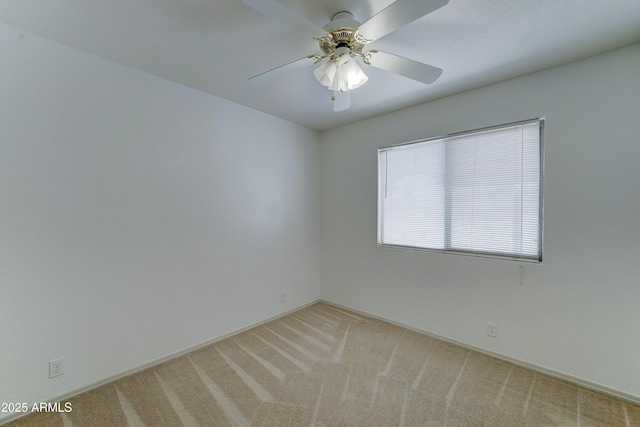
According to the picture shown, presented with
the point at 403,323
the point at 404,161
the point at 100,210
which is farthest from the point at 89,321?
the point at 404,161

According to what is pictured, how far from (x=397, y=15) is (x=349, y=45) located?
375mm

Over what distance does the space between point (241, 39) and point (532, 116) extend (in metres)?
2.39

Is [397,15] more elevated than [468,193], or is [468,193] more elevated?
[397,15]

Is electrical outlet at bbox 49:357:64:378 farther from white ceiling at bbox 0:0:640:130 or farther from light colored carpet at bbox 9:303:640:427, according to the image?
white ceiling at bbox 0:0:640:130

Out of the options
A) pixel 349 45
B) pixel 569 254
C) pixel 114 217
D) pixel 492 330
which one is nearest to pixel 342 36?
pixel 349 45

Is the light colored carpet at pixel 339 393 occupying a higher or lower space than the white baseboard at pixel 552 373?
lower

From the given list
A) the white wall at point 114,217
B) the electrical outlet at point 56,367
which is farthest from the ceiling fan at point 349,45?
the electrical outlet at point 56,367

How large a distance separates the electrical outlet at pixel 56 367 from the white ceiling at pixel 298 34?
2.23m

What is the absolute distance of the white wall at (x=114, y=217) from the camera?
67.2 inches

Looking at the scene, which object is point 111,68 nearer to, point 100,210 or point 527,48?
point 100,210

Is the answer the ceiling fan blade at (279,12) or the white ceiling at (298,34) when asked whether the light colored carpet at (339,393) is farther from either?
the white ceiling at (298,34)

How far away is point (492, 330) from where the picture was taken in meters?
2.40

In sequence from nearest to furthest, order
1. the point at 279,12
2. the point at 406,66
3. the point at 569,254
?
1. the point at 279,12
2. the point at 406,66
3. the point at 569,254

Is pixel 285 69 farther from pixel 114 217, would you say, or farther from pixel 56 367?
pixel 56 367
